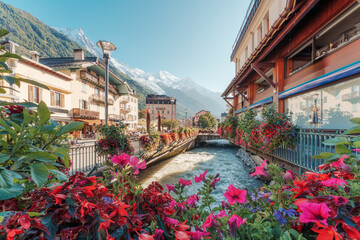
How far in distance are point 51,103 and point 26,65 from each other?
4884mm

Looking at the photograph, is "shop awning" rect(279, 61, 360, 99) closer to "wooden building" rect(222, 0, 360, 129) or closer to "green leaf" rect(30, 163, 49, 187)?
"wooden building" rect(222, 0, 360, 129)

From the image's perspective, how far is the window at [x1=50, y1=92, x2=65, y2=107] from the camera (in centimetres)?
1903

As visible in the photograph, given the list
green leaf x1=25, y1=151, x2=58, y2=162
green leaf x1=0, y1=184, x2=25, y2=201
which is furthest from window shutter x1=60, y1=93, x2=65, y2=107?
green leaf x1=0, y1=184, x2=25, y2=201

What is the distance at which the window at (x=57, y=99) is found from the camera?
19031 mm

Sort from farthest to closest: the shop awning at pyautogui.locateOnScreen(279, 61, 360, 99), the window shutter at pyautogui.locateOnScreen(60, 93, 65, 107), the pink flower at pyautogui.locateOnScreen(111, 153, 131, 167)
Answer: the window shutter at pyautogui.locateOnScreen(60, 93, 65, 107) → the shop awning at pyautogui.locateOnScreen(279, 61, 360, 99) → the pink flower at pyautogui.locateOnScreen(111, 153, 131, 167)

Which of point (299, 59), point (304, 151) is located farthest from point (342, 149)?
point (299, 59)

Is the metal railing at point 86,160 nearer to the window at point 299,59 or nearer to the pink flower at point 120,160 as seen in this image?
the pink flower at point 120,160

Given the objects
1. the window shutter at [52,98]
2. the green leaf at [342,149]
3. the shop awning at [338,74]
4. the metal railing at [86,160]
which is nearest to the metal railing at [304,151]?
the shop awning at [338,74]

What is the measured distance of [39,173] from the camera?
71cm

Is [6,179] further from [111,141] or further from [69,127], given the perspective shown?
[111,141]

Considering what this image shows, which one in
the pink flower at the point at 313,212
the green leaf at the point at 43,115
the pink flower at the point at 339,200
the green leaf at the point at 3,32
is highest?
the green leaf at the point at 3,32

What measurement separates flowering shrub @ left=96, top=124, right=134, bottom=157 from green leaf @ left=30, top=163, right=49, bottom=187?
5.65 m

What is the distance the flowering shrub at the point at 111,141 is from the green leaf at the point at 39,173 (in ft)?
18.5

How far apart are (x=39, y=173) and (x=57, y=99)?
24.7 metres
